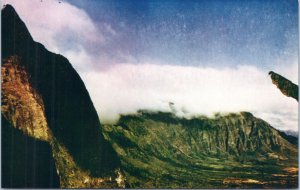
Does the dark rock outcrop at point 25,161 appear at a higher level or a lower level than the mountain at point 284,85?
lower

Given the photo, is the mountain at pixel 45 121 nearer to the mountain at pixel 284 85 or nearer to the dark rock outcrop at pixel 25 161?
the dark rock outcrop at pixel 25 161

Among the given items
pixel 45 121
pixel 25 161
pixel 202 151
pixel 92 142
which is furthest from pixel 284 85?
pixel 25 161

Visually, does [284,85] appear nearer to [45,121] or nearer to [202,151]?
[202,151]

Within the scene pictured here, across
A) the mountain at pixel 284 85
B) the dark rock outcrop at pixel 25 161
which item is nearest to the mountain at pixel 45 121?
the dark rock outcrop at pixel 25 161

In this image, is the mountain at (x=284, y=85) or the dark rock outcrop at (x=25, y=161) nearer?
the mountain at (x=284, y=85)

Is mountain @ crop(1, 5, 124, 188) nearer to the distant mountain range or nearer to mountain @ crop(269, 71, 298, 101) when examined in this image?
the distant mountain range

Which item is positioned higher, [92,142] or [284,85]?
[284,85]

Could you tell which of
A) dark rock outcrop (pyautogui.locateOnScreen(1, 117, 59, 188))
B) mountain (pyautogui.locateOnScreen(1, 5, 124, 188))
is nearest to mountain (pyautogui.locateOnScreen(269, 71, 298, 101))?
mountain (pyautogui.locateOnScreen(1, 5, 124, 188))
